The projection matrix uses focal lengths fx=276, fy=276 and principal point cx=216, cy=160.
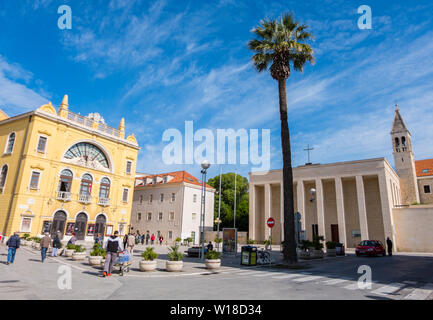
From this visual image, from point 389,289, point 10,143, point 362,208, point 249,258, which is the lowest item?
point 389,289

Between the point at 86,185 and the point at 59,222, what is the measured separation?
5.76 m

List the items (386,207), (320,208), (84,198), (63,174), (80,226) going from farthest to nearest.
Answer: (320,208) < (84,198) < (386,207) < (80,226) < (63,174)

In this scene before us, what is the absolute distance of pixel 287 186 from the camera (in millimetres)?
17359

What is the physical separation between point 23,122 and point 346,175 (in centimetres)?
4336

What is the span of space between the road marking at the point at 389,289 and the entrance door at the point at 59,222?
34796 mm

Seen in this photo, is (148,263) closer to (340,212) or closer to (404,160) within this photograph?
(340,212)

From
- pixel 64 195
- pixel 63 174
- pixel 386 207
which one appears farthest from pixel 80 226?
pixel 386 207

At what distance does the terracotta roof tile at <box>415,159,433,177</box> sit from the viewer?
55131 millimetres

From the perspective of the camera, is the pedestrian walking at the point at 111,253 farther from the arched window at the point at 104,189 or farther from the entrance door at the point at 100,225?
the arched window at the point at 104,189

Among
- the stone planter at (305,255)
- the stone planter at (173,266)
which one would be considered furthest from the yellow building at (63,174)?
the stone planter at (305,255)

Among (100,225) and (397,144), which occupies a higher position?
(397,144)
